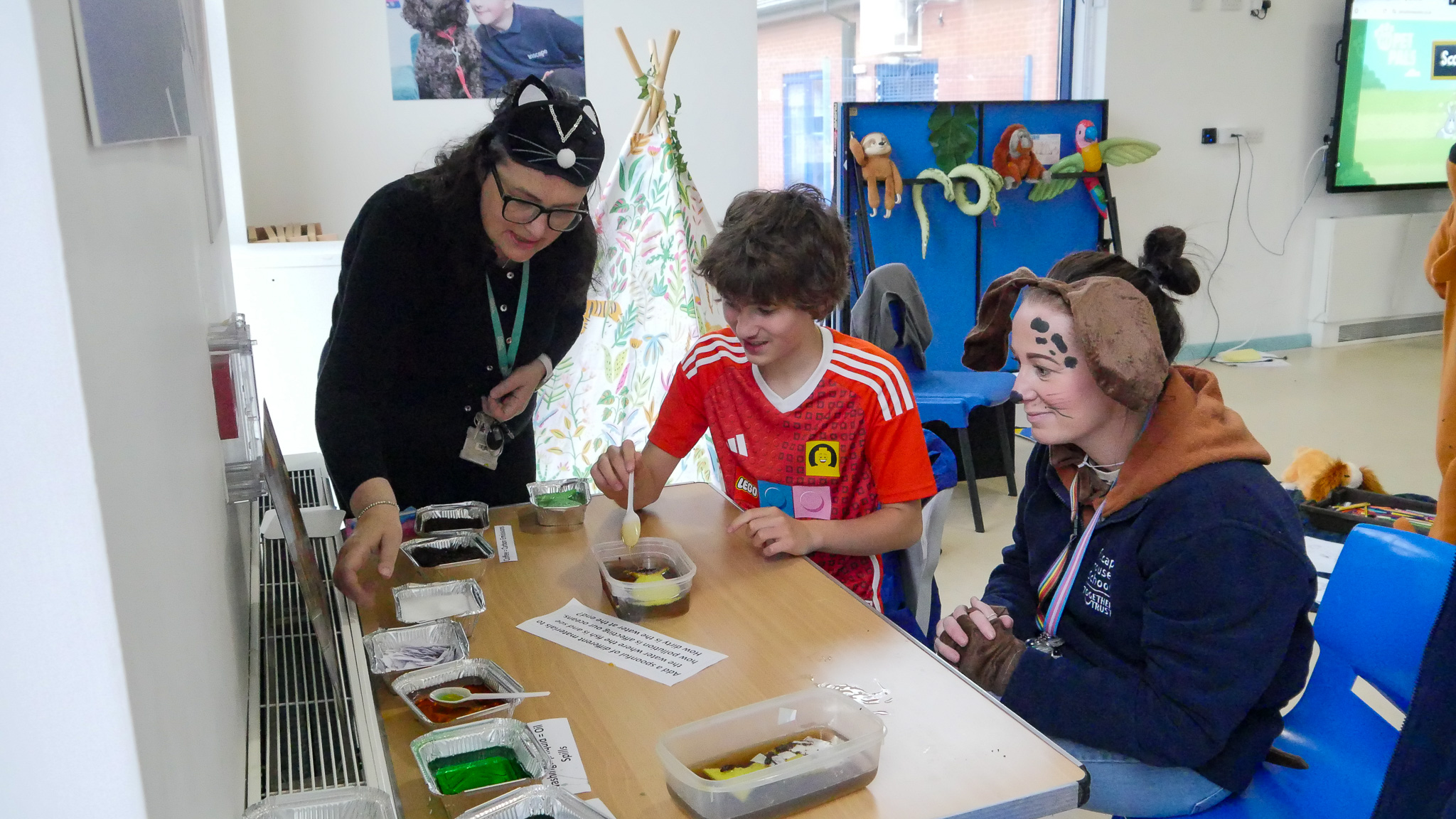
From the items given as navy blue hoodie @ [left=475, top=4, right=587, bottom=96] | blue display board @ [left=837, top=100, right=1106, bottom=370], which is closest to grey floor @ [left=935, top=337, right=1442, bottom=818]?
blue display board @ [left=837, top=100, right=1106, bottom=370]

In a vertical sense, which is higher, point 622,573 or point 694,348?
point 694,348

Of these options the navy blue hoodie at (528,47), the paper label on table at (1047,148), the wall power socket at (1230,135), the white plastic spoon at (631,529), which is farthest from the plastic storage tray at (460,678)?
the wall power socket at (1230,135)

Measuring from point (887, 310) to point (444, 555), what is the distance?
2.40 m

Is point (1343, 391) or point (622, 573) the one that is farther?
point (1343, 391)

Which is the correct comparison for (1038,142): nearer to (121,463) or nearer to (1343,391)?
(1343,391)

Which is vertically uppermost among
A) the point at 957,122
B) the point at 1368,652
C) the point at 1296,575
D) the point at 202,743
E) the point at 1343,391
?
the point at 957,122

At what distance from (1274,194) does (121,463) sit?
292 inches

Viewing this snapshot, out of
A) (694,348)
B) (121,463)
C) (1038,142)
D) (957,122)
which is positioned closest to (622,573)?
(694,348)

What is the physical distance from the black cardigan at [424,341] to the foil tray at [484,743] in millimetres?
636

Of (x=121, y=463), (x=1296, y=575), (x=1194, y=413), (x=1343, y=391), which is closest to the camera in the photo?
(x=121, y=463)

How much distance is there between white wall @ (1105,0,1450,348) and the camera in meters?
6.18

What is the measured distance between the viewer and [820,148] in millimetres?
5785

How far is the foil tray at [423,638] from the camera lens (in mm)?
1235

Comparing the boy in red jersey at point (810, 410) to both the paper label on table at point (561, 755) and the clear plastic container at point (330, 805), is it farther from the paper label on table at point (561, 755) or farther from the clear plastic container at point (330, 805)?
the clear plastic container at point (330, 805)
